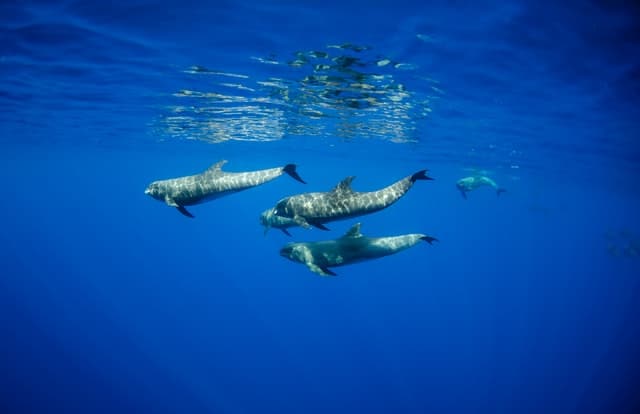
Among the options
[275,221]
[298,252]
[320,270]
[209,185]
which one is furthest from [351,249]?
[209,185]

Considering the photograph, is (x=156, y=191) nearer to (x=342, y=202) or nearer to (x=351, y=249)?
(x=342, y=202)

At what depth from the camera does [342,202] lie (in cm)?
852

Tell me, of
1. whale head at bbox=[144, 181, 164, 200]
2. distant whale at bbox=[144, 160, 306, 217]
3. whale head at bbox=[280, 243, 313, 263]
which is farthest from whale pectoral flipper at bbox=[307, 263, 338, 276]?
whale head at bbox=[144, 181, 164, 200]

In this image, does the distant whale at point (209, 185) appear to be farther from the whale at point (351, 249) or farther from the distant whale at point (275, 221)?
the whale at point (351, 249)

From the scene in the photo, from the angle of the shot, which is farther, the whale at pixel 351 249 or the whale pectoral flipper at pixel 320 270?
the whale at pixel 351 249

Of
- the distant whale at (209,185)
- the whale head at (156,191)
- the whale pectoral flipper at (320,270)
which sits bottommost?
the whale pectoral flipper at (320,270)

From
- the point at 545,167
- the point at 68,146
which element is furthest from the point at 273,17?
the point at 68,146

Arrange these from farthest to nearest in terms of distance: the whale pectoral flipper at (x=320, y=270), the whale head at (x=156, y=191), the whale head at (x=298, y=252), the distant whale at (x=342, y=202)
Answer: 1. the whale head at (x=156, y=191)
2. the whale head at (x=298, y=252)
3. the whale pectoral flipper at (x=320, y=270)
4. the distant whale at (x=342, y=202)

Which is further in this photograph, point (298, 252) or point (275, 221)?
point (275, 221)

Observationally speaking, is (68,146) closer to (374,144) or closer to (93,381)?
(93,381)

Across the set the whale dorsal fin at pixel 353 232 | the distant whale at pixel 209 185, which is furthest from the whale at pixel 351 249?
the distant whale at pixel 209 185

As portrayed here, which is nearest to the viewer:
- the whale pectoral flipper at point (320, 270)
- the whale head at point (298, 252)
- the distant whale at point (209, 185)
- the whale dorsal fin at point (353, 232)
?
the whale pectoral flipper at point (320, 270)

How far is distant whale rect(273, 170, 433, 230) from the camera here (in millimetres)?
8383

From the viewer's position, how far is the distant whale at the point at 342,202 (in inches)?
330
